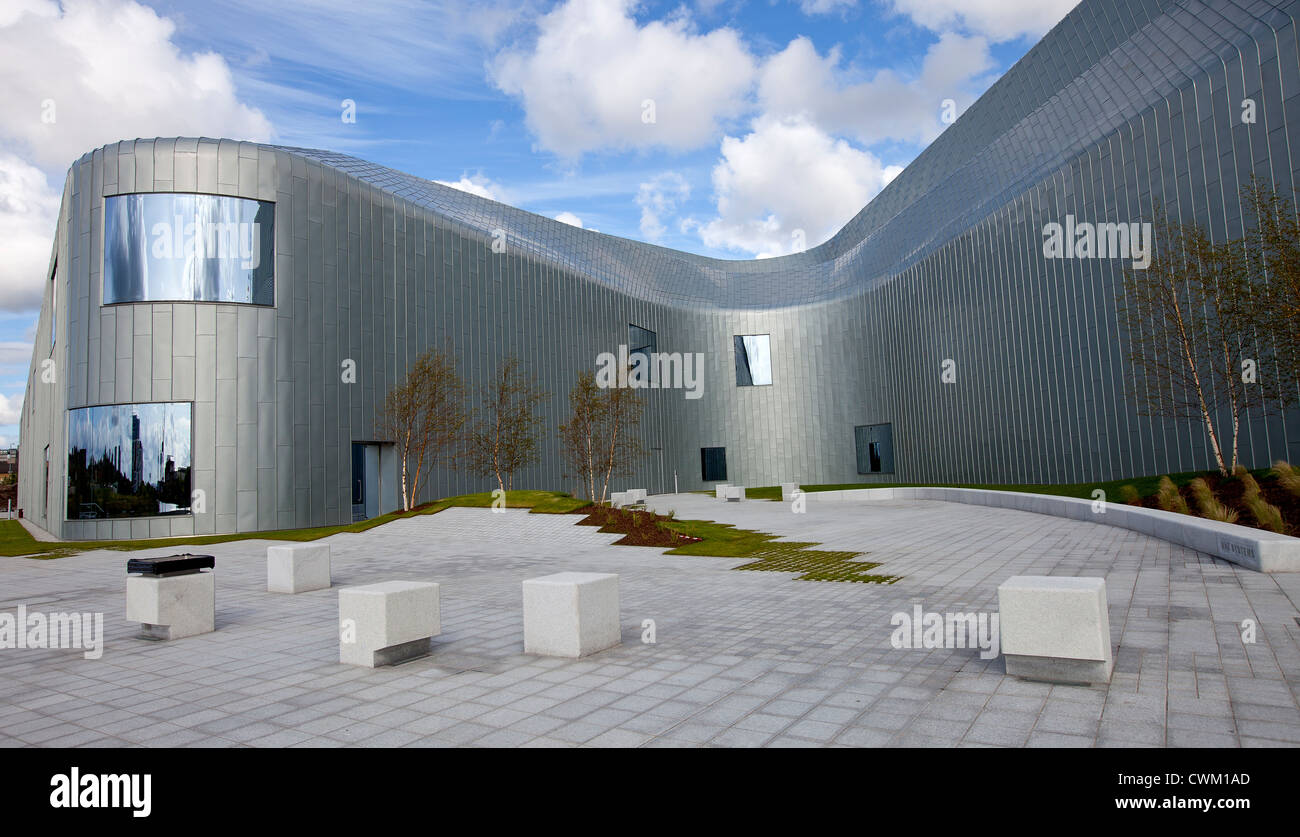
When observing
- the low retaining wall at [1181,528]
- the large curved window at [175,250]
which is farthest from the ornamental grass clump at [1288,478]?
the large curved window at [175,250]

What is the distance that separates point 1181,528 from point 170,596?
15946 mm

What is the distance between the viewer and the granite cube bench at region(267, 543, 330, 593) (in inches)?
481

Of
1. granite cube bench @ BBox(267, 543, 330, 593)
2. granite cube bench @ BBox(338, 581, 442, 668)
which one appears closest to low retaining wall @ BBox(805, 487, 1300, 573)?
granite cube bench @ BBox(338, 581, 442, 668)

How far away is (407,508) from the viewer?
29.2 meters

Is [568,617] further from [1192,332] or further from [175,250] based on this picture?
[175,250]

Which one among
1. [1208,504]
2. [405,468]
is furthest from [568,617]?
[405,468]

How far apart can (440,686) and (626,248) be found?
45.7 m

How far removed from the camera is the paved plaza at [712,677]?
4844 mm

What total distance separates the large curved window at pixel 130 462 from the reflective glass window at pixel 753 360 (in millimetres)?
33563

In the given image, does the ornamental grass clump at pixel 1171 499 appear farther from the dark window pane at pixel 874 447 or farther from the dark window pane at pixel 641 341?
the dark window pane at pixel 641 341

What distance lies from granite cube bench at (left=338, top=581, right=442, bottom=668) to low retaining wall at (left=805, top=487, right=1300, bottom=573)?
35.6 feet

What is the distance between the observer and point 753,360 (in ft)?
166

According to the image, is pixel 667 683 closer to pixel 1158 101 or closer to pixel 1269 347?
pixel 1269 347
